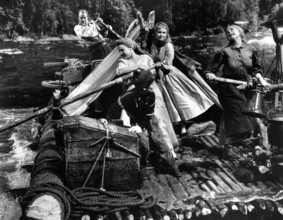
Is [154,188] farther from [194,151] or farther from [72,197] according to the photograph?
[194,151]

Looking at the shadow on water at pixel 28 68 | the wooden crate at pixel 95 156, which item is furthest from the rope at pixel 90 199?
the shadow on water at pixel 28 68

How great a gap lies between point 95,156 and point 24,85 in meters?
22.7

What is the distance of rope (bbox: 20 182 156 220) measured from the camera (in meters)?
4.63

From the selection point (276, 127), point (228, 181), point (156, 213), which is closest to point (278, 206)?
point (228, 181)

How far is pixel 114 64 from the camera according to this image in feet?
24.3

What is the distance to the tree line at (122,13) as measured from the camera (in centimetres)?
2203

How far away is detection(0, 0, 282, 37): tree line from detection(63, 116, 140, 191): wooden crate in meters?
14.2

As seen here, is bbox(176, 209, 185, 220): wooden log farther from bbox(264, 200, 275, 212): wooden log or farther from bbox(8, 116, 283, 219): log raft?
bbox(264, 200, 275, 212): wooden log

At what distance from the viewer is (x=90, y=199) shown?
16.2 ft

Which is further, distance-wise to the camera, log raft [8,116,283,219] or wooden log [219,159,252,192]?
wooden log [219,159,252,192]

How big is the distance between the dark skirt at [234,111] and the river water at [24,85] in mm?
3941

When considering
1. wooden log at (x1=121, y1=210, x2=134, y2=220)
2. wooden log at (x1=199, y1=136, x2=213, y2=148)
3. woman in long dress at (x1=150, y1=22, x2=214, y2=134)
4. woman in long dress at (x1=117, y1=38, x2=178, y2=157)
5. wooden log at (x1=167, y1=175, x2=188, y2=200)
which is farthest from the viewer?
wooden log at (x1=199, y1=136, x2=213, y2=148)

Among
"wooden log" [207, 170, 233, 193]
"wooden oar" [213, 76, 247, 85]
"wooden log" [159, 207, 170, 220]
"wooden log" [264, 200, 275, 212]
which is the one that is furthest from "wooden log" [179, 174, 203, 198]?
"wooden oar" [213, 76, 247, 85]

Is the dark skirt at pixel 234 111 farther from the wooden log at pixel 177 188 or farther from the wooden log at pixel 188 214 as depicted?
the wooden log at pixel 188 214
